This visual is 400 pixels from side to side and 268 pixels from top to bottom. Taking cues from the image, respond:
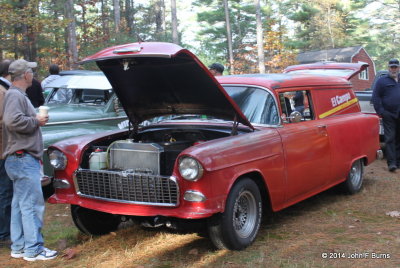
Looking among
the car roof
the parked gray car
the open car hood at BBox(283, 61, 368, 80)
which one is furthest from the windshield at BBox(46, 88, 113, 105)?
the open car hood at BBox(283, 61, 368, 80)

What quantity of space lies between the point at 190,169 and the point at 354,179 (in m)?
3.72

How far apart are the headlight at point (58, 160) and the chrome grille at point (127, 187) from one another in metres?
0.21

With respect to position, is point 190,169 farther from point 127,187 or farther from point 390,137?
point 390,137

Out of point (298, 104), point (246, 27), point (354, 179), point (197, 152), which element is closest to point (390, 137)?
point (354, 179)

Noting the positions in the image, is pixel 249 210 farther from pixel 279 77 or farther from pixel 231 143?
pixel 279 77

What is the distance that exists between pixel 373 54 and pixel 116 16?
35.4 meters

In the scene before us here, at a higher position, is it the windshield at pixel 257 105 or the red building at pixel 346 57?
the red building at pixel 346 57

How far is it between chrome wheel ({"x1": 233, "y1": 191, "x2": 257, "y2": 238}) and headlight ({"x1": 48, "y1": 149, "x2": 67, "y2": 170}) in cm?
185

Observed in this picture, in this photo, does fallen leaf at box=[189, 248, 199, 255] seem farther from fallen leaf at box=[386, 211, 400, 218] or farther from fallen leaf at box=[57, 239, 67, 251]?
fallen leaf at box=[386, 211, 400, 218]

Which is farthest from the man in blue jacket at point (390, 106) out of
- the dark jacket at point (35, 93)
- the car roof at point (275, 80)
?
the dark jacket at point (35, 93)

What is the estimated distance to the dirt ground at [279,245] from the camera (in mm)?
4055

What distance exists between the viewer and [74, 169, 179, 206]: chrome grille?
3.98 meters

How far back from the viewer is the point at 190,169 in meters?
3.86

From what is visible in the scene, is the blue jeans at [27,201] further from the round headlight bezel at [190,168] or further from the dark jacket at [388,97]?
the dark jacket at [388,97]
